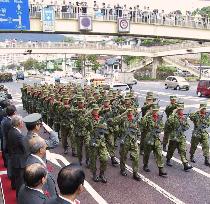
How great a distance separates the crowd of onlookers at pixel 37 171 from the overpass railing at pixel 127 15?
66.0ft

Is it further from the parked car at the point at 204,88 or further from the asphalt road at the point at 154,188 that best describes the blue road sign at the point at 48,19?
the asphalt road at the point at 154,188

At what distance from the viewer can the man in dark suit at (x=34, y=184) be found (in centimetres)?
422

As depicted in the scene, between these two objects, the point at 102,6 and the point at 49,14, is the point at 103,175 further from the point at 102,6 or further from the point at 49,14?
the point at 102,6

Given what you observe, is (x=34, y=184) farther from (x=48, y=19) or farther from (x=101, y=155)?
(x=48, y=19)

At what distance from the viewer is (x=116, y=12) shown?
29141 millimetres

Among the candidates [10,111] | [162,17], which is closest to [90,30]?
[162,17]

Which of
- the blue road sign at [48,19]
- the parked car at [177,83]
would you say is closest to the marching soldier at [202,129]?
the blue road sign at [48,19]

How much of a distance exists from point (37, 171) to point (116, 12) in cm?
2599

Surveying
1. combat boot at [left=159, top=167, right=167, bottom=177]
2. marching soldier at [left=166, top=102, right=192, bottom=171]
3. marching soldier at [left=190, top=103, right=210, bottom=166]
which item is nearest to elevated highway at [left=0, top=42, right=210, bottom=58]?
marching soldier at [left=190, top=103, right=210, bottom=166]

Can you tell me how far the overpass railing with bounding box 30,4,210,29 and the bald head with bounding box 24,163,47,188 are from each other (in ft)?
75.1

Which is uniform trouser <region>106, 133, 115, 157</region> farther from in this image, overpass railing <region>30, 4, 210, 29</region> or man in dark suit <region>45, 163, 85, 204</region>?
overpass railing <region>30, 4, 210, 29</region>

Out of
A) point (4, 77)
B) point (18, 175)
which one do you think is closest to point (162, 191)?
point (18, 175)

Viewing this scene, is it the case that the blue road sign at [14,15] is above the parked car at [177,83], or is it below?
above

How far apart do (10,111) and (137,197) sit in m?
3.23
